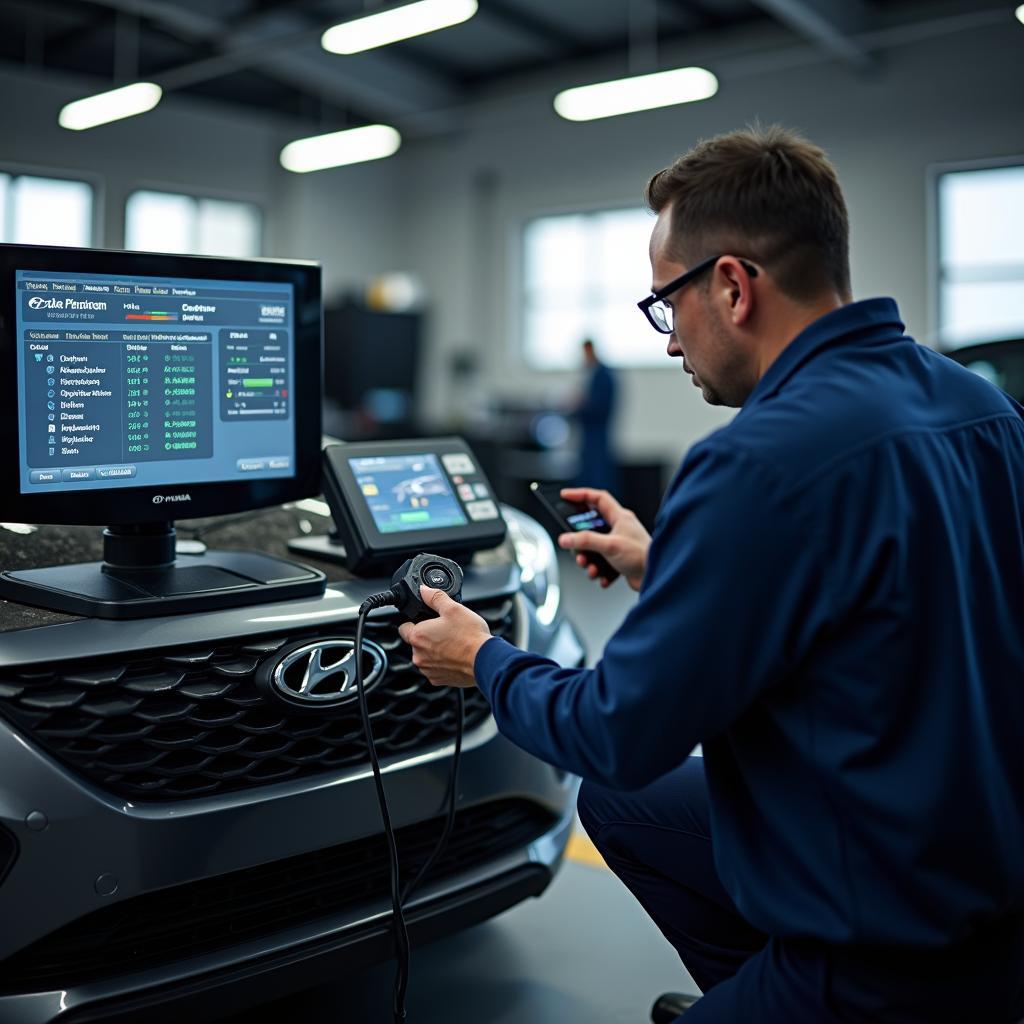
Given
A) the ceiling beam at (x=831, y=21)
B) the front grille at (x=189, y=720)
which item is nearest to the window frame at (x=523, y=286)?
the ceiling beam at (x=831, y=21)

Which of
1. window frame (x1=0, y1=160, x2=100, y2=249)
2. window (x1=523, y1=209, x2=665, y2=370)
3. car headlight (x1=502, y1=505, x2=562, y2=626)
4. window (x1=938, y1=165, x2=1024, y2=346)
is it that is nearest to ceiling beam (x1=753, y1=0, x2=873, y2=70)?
window (x1=938, y1=165, x2=1024, y2=346)

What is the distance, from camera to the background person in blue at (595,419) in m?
8.17

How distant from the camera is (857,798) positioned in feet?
3.21

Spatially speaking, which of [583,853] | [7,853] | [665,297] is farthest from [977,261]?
[7,853]

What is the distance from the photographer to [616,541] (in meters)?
1.66

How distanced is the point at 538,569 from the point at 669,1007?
72cm

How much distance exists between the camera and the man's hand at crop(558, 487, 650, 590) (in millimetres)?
1651

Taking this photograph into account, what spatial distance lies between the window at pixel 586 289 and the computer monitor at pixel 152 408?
835cm

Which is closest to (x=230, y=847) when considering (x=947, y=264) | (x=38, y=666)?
(x=38, y=666)

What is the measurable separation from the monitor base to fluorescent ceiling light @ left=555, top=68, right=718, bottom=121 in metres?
5.86

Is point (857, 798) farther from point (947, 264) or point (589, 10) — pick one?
point (589, 10)

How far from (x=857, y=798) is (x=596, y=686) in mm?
265

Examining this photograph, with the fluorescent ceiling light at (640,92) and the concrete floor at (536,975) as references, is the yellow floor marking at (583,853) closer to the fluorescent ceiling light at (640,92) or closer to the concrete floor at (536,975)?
the concrete floor at (536,975)

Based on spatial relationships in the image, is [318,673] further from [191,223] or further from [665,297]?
[191,223]
